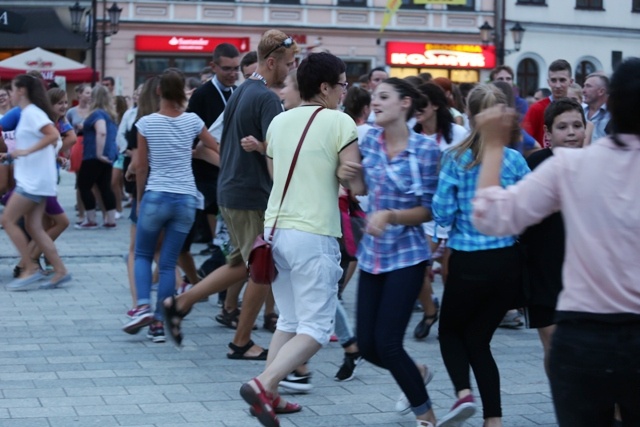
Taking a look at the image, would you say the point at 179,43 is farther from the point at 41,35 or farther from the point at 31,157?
the point at 31,157

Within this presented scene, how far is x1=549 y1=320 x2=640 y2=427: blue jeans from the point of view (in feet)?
10.7

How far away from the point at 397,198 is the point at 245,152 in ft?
6.56

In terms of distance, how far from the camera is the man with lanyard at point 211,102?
8.91m

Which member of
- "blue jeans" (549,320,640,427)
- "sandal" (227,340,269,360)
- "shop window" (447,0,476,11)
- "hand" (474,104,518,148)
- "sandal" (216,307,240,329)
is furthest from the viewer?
"shop window" (447,0,476,11)

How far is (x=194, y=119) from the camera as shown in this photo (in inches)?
308

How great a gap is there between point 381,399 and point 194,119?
253cm

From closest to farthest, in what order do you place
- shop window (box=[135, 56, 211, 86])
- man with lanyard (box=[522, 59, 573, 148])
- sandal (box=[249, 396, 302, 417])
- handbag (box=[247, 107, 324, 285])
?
handbag (box=[247, 107, 324, 285]) → sandal (box=[249, 396, 302, 417]) → man with lanyard (box=[522, 59, 573, 148]) → shop window (box=[135, 56, 211, 86])

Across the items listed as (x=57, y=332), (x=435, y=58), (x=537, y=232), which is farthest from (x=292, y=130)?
(x=435, y=58)

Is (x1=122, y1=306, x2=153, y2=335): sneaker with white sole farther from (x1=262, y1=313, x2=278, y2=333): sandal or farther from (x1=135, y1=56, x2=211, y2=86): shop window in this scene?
(x1=135, y1=56, x2=211, y2=86): shop window

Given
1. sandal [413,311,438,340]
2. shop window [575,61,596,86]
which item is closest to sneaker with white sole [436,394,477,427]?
sandal [413,311,438,340]

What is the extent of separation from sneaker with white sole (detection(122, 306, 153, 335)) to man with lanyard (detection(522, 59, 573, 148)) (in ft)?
11.0

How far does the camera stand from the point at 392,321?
17.2ft

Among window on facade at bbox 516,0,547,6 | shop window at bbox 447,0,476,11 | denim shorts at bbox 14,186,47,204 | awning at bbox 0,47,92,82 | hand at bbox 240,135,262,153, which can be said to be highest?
window on facade at bbox 516,0,547,6

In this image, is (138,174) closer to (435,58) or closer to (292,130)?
(292,130)
